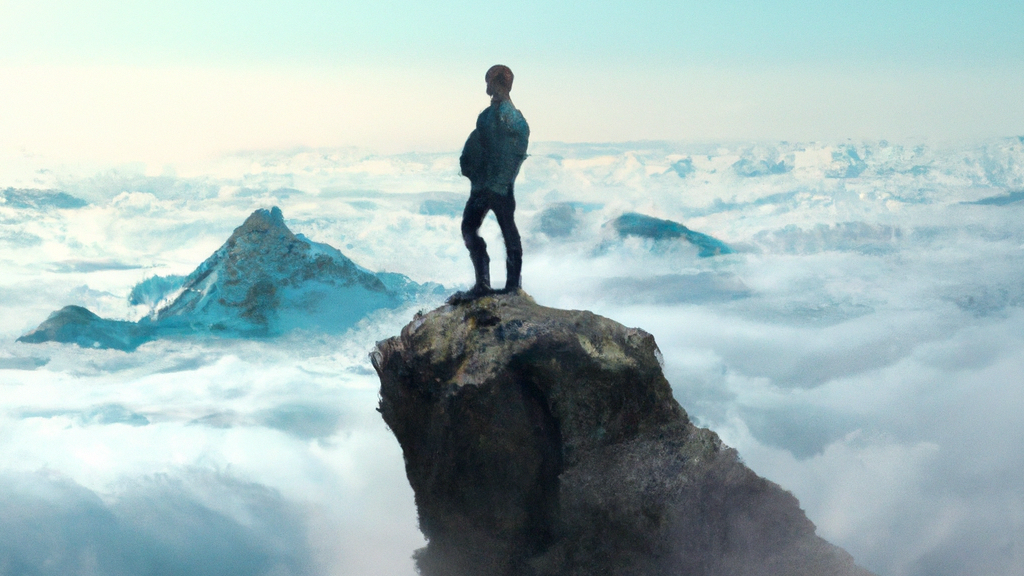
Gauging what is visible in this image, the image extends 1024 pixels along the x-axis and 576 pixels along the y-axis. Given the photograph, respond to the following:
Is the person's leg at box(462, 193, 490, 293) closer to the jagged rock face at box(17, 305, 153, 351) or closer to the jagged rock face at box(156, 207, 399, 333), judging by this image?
the jagged rock face at box(156, 207, 399, 333)

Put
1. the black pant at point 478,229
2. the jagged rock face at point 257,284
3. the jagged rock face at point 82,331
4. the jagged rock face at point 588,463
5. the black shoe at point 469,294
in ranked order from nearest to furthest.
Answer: the jagged rock face at point 588,463, the black shoe at point 469,294, the black pant at point 478,229, the jagged rock face at point 82,331, the jagged rock face at point 257,284

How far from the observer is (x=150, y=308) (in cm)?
2339

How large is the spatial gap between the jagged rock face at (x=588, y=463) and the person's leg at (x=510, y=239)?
79 cm

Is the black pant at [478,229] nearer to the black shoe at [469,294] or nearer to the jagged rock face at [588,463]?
the black shoe at [469,294]

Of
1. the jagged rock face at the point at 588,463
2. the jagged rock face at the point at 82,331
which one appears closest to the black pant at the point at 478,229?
the jagged rock face at the point at 588,463

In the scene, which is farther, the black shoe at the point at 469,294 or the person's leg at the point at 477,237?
the person's leg at the point at 477,237

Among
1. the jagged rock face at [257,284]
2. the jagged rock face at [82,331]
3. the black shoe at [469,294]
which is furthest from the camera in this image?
the jagged rock face at [257,284]

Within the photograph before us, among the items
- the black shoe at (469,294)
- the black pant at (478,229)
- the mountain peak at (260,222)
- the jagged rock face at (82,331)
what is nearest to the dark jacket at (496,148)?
the black pant at (478,229)

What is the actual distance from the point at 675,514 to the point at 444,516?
2645mm

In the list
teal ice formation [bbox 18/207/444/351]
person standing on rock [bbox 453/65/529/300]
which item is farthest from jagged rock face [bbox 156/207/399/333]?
person standing on rock [bbox 453/65/529/300]

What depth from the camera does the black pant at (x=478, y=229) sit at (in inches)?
337

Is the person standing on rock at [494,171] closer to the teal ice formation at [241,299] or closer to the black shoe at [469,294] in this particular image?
the black shoe at [469,294]

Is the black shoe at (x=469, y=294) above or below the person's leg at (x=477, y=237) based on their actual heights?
below

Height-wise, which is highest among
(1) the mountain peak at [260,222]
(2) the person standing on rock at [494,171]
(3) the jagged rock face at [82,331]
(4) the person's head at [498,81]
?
(4) the person's head at [498,81]
